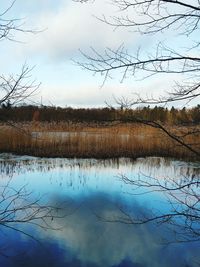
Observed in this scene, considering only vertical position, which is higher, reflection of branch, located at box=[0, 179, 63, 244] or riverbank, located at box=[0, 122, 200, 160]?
riverbank, located at box=[0, 122, 200, 160]

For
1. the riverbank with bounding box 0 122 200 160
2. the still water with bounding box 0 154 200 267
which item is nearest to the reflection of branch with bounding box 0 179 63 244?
the still water with bounding box 0 154 200 267

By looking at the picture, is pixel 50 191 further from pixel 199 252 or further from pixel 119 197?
pixel 199 252

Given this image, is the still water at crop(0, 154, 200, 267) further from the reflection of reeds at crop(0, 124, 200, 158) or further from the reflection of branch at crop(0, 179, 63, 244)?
the reflection of reeds at crop(0, 124, 200, 158)

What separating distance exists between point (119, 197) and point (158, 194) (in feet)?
2.55

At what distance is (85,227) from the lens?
215 inches

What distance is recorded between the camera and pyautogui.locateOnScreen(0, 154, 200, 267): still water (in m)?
4.40

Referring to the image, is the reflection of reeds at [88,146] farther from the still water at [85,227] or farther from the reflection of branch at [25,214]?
the reflection of branch at [25,214]

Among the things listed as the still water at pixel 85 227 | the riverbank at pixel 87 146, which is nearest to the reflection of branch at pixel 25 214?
the still water at pixel 85 227

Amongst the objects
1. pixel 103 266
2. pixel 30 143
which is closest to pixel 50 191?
pixel 103 266

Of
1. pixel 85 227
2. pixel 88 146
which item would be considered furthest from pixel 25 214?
pixel 88 146

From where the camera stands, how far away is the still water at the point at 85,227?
4402 mm

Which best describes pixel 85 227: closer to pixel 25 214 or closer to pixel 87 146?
pixel 25 214

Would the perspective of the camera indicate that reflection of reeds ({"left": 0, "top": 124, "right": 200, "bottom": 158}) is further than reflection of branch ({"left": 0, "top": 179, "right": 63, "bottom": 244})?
Yes

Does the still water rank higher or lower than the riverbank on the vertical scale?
lower
